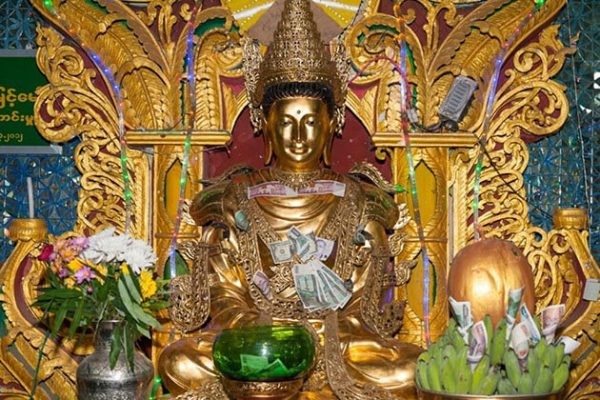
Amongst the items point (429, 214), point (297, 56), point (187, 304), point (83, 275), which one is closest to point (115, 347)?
point (83, 275)

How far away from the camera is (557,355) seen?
15.6 feet

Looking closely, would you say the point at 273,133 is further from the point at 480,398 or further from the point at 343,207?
the point at 480,398

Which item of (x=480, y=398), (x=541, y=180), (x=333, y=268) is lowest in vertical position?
(x=480, y=398)

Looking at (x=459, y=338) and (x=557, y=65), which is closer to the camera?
(x=459, y=338)

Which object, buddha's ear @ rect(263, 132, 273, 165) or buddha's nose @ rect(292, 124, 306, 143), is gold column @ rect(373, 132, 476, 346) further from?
buddha's ear @ rect(263, 132, 273, 165)

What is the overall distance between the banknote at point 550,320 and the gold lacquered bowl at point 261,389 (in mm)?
964

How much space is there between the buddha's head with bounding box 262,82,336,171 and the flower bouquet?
3.81 ft

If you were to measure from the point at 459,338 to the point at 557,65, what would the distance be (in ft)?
6.85

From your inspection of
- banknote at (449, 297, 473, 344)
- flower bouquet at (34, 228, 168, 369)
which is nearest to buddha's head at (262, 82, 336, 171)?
flower bouquet at (34, 228, 168, 369)

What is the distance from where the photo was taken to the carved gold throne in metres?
6.40

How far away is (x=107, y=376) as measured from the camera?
524cm

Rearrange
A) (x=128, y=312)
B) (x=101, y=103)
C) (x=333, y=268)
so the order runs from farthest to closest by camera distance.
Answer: (x=101, y=103) → (x=333, y=268) → (x=128, y=312)

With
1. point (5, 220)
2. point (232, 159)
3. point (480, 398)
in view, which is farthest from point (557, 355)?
point (5, 220)

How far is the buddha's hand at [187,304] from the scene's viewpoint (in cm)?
607
